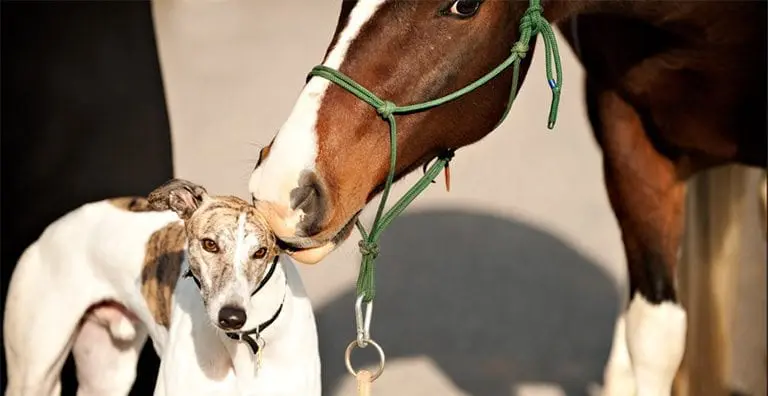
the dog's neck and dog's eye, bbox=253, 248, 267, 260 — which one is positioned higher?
dog's eye, bbox=253, 248, 267, 260

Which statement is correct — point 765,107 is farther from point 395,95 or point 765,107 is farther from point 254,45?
point 254,45

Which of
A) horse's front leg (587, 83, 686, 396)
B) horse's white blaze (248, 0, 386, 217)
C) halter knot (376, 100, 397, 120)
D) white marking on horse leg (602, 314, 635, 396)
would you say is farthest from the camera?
white marking on horse leg (602, 314, 635, 396)

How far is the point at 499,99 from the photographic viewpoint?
150cm

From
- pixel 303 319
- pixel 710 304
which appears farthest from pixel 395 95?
pixel 710 304

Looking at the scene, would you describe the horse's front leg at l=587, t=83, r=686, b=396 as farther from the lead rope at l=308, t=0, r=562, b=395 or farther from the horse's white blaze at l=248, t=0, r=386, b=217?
the horse's white blaze at l=248, t=0, r=386, b=217

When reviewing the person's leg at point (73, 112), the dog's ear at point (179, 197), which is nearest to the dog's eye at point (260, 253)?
the dog's ear at point (179, 197)

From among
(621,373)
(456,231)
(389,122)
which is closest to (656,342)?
(621,373)

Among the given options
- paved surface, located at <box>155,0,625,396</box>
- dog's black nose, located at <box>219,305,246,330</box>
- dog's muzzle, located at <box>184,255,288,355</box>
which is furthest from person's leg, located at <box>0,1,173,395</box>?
dog's black nose, located at <box>219,305,246,330</box>

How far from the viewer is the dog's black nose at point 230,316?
4.17 feet

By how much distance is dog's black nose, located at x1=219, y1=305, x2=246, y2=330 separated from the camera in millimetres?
1270

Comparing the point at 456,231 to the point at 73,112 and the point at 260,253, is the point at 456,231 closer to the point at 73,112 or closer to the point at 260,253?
the point at 73,112

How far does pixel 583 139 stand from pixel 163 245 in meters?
2.35

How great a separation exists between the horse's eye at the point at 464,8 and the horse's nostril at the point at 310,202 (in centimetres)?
28

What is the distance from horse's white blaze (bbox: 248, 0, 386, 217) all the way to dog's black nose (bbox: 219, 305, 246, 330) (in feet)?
0.37
